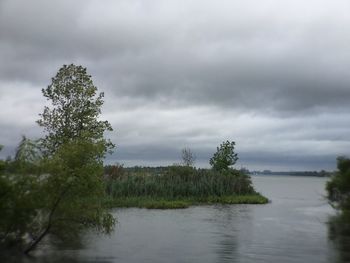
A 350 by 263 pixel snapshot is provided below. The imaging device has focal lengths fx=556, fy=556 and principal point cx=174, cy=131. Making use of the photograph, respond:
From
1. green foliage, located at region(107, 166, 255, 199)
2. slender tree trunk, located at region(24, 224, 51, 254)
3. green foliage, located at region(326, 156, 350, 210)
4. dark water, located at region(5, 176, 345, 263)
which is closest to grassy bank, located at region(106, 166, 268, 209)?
green foliage, located at region(107, 166, 255, 199)

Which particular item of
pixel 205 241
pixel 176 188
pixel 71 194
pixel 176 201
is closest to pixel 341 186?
pixel 205 241

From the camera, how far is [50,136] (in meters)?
36.6

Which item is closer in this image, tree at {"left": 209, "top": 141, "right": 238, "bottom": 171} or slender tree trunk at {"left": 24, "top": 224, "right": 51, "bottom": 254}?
slender tree trunk at {"left": 24, "top": 224, "right": 51, "bottom": 254}

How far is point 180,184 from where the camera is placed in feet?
184

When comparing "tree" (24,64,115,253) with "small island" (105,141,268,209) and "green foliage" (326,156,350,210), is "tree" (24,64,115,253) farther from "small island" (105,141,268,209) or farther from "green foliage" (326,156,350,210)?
"small island" (105,141,268,209)

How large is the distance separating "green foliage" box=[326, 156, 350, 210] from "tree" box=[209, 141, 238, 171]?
46.9 meters

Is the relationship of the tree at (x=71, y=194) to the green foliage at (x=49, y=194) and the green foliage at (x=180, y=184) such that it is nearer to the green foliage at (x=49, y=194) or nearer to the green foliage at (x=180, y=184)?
the green foliage at (x=49, y=194)

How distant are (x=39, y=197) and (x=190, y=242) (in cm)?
967

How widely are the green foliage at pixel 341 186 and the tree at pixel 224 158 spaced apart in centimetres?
4688

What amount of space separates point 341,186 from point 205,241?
7144 millimetres

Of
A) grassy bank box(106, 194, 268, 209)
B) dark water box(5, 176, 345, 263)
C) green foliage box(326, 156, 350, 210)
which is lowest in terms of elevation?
dark water box(5, 176, 345, 263)

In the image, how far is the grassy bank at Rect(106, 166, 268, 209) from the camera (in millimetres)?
50781

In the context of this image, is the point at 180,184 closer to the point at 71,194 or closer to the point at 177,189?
the point at 177,189

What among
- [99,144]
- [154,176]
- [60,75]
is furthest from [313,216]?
[99,144]
